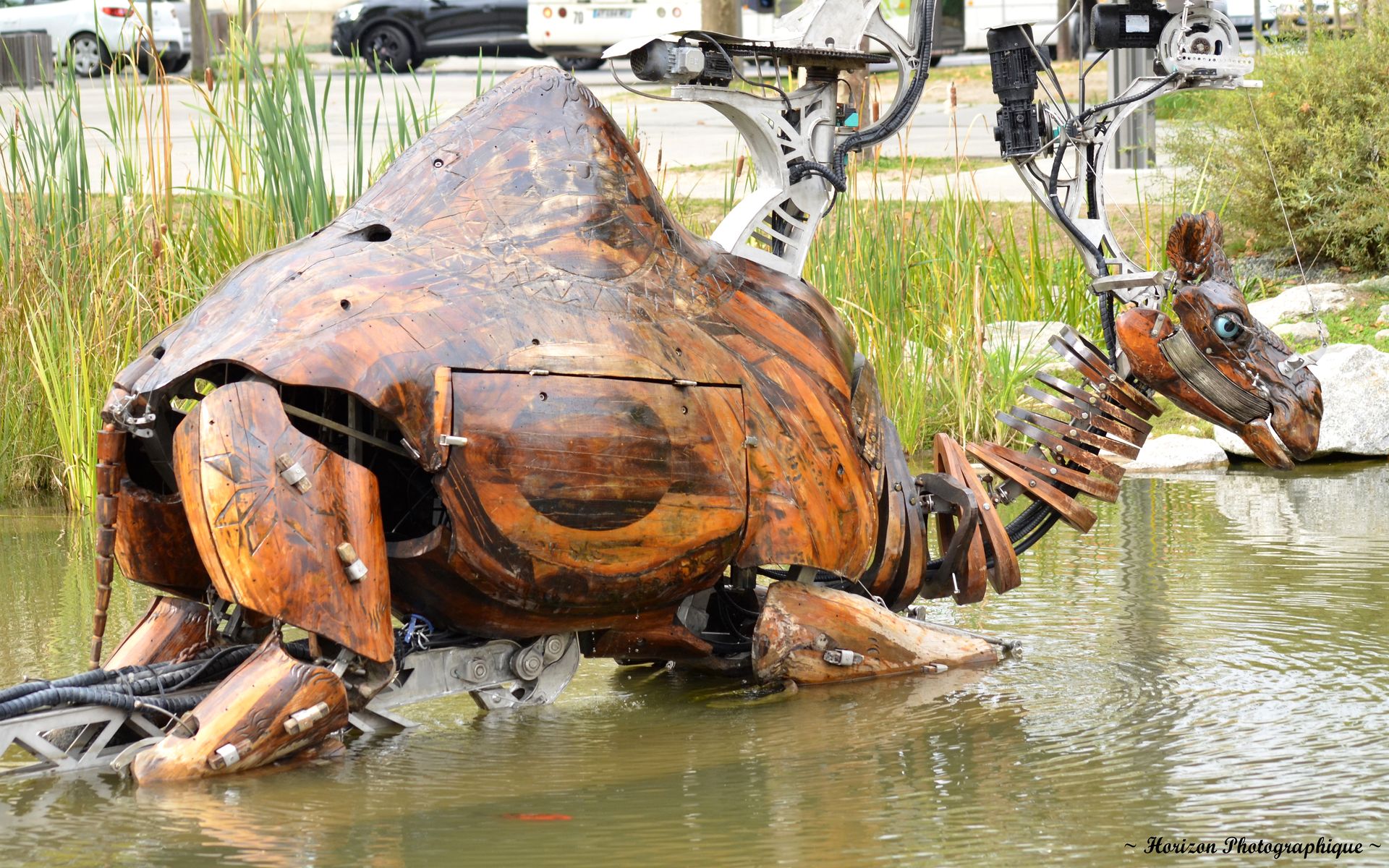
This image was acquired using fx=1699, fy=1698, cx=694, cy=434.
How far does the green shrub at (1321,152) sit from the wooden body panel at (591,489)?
751cm

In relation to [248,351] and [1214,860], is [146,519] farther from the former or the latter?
[1214,860]

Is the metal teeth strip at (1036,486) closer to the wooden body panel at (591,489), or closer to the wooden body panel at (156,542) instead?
the wooden body panel at (591,489)

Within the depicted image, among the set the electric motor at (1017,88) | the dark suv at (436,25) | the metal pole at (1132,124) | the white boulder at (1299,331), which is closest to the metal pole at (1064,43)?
the metal pole at (1132,124)

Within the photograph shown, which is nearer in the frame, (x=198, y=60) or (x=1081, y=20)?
(x=1081, y=20)

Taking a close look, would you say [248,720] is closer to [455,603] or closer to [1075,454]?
[455,603]

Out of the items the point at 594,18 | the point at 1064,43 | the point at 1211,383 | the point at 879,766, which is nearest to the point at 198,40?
the point at 594,18

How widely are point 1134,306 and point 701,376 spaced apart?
1.65m

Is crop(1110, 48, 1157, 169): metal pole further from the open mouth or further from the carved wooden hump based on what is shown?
the carved wooden hump

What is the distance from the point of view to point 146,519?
416 centimetres

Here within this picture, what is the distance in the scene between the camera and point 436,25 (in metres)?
24.4

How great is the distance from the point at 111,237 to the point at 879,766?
483 cm

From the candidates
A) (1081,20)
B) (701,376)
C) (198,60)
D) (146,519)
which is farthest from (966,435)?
(198,60)

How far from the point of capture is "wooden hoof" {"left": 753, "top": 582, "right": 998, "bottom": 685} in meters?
4.62

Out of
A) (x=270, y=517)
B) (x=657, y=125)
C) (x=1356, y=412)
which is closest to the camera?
(x=270, y=517)
